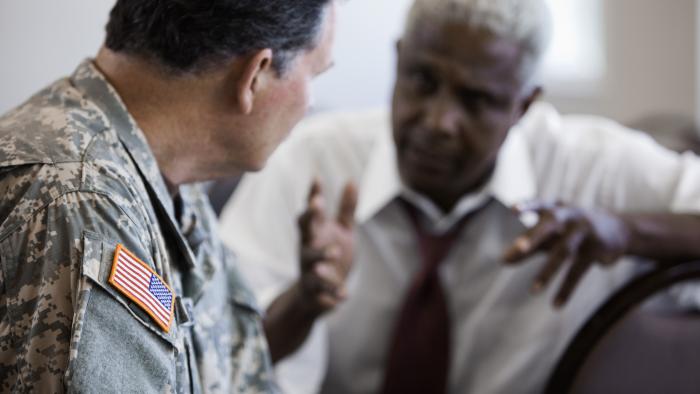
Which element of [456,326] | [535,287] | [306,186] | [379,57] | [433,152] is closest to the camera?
[535,287]

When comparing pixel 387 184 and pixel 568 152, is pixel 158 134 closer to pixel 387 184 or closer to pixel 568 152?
pixel 387 184

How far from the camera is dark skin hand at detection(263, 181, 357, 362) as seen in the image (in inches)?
50.8

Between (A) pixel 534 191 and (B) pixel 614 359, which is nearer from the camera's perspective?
(B) pixel 614 359

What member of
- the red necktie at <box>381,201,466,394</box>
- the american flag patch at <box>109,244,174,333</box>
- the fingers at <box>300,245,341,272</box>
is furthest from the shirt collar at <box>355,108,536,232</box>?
the american flag patch at <box>109,244,174,333</box>

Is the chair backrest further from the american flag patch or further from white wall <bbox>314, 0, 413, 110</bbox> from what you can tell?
white wall <bbox>314, 0, 413, 110</bbox>

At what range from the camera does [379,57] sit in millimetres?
3299

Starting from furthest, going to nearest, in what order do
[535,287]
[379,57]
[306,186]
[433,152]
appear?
[379,57] → [306,186] → [433,152] → [535,287]

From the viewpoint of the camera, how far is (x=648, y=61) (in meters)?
3.29

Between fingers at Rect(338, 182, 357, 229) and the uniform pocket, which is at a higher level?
the uniform pocket

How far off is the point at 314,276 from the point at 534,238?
0.32 metres

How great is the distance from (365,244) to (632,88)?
210 centimetres

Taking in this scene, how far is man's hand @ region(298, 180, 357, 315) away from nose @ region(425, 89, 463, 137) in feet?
0.84

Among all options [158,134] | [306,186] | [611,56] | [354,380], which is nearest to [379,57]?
[611,56]

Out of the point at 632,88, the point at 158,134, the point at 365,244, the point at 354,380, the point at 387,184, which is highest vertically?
the point at 158,134
